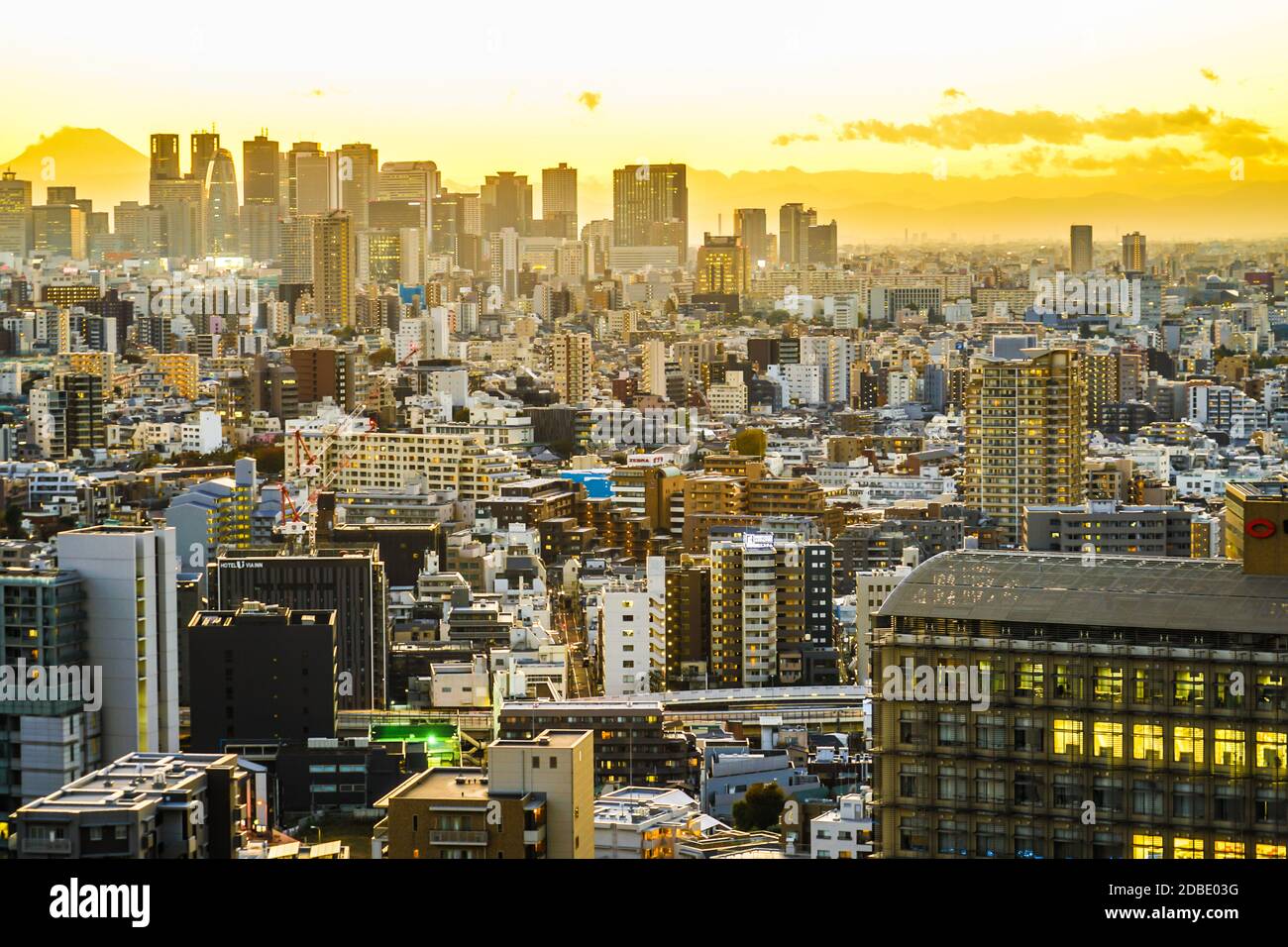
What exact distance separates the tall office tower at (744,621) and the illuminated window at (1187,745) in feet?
20.2

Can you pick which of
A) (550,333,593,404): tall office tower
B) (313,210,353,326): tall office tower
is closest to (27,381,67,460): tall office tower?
(550,333,593,404): tall office tower

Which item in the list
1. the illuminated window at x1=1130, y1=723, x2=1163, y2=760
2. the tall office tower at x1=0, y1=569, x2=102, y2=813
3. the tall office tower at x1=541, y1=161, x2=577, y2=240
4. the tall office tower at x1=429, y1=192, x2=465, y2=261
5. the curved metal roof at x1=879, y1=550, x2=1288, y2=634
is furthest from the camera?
the tall office tower at x1=429, y1=192, x2=465, y2=261

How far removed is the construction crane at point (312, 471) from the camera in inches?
543

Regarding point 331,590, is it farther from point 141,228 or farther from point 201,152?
point 141,228

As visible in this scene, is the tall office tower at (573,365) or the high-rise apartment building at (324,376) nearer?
the high-rise apartment building at (324,376)

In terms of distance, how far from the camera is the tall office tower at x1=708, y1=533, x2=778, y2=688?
34.1 feet

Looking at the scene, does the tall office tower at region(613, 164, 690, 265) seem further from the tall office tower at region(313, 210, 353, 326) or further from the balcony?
the balcony

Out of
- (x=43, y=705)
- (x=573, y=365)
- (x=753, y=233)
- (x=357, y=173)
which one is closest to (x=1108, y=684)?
(x=43, y=705)

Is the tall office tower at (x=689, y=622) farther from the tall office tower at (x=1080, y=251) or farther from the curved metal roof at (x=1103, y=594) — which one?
the curved metal roof at (x=1103, y=594)

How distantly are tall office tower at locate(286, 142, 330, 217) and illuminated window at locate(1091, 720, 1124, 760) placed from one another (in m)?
18.2

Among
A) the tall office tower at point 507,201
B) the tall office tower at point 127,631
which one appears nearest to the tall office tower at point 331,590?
the tall office tower at point 127,631

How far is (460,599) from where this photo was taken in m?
11.1

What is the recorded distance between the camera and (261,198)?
73.4ft

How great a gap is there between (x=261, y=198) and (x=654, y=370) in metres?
5.36
